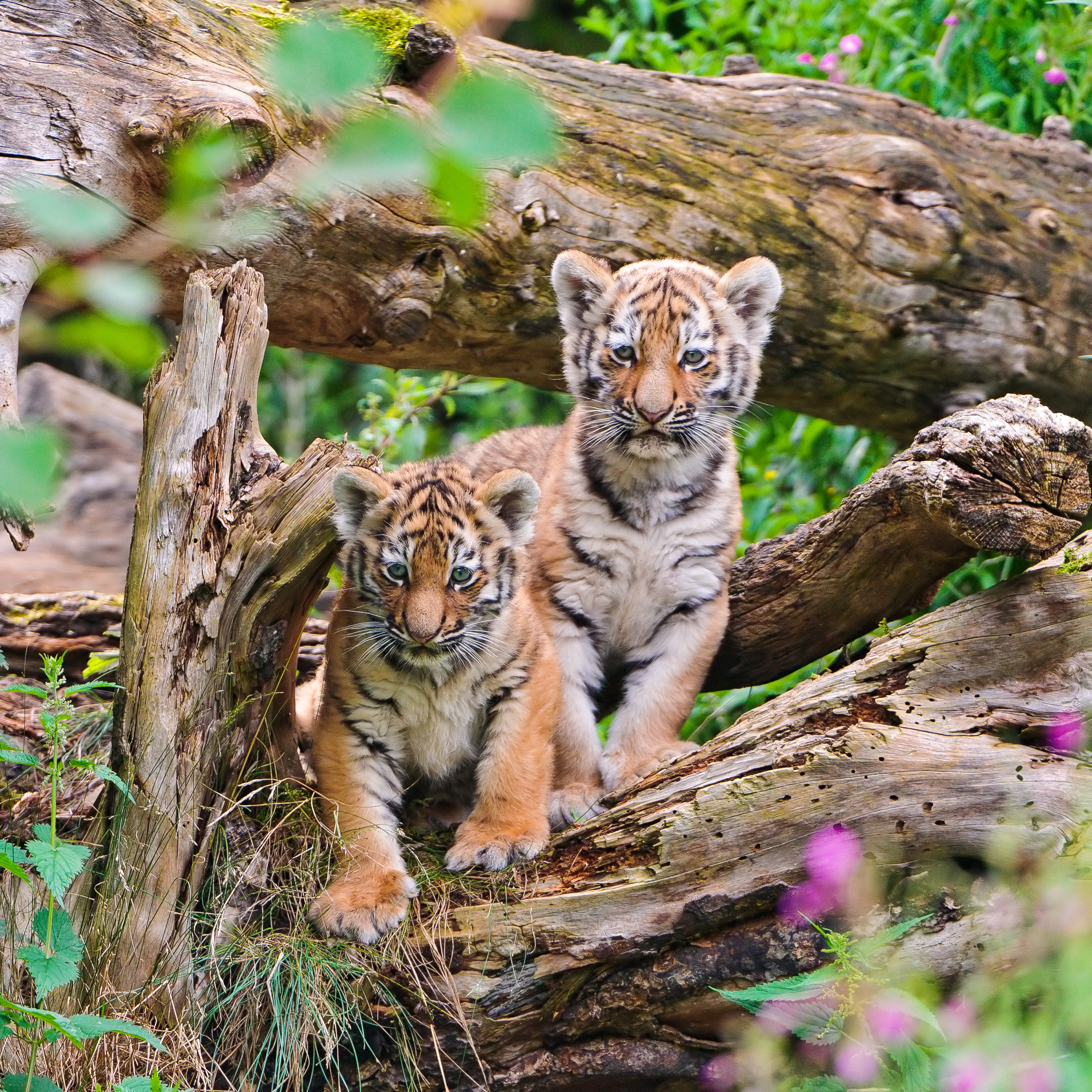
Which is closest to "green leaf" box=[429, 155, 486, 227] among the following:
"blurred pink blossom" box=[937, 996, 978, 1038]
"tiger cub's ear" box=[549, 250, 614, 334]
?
"blurred pink blossom" box=[937, 996, 978, 1038]

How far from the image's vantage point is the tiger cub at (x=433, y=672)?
3475mm

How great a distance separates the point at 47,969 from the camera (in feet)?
8.20

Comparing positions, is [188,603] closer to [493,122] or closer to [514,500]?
[514,500]

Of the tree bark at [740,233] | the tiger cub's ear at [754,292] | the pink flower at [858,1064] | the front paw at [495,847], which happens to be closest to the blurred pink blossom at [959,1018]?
the pink flower at [858,1064]

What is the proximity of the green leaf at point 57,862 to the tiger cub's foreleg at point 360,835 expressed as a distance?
88cm

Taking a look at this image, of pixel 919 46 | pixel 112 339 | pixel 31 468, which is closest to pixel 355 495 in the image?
pixel 112 339

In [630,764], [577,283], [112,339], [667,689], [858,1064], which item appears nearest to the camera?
[112,339]

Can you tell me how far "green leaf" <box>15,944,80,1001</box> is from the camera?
246cm

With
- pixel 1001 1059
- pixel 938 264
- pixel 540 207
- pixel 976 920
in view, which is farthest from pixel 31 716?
pixel 938 264

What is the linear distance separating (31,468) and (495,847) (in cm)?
290

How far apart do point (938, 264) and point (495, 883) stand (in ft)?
10.8

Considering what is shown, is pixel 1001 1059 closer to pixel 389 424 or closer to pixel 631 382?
pixel 631 382

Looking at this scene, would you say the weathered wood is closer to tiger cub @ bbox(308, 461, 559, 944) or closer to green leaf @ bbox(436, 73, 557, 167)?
tiger cub @ bbox(308, 461, 559, 944)

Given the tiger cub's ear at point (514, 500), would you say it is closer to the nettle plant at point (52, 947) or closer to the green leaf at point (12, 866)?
the nettle plant at point (52, 947)
